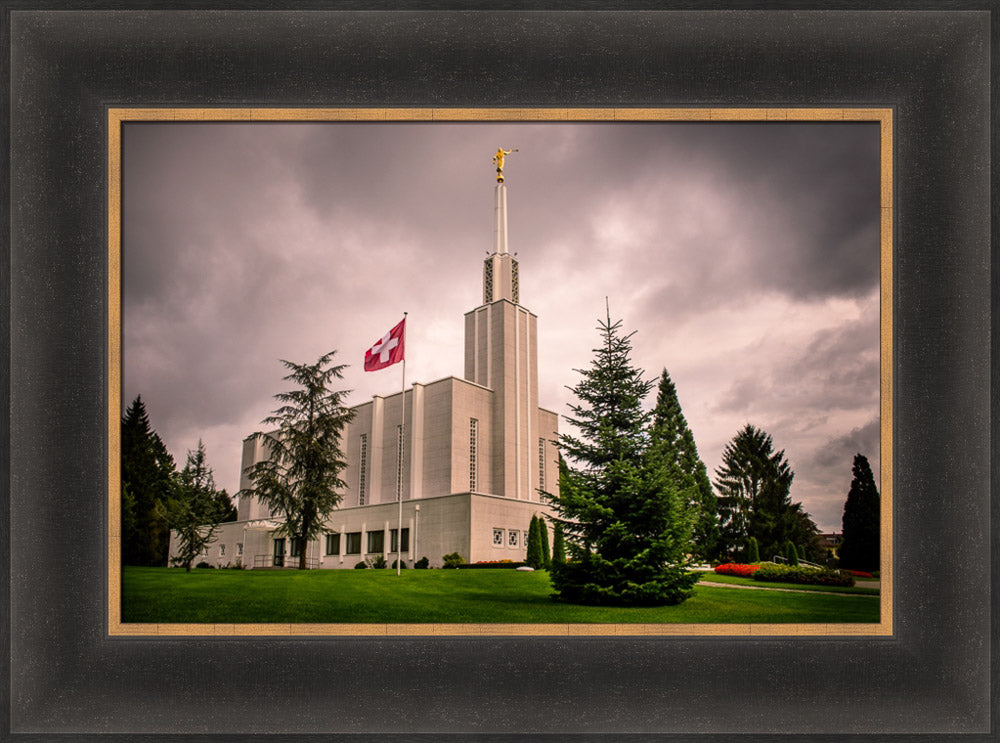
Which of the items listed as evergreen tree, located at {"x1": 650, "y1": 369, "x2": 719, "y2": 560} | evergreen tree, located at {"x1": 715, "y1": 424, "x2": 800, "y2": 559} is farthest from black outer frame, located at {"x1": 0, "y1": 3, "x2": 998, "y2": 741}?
evergreen tree, located at {"x1": 650, "y1": 369, "x2": 719, "y2": 560}

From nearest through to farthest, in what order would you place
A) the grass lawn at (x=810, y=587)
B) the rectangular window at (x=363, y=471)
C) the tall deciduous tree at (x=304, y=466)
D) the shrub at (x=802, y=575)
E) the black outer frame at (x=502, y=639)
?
the black outer frame at (x=502, y=639) < the grass lawn at (x=810, y=587) < the shrub at (x=802, y=575) < the tall deciduous tree at (x=304, y=466) < the rectangular window at (x=363, y=471)

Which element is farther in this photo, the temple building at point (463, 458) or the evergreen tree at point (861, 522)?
the temple building at point (463, 458)

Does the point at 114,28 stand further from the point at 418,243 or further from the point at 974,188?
the point at 974,188

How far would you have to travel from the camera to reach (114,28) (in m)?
5.91

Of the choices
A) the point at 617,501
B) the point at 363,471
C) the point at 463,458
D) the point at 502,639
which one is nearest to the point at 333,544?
the point at 363,471

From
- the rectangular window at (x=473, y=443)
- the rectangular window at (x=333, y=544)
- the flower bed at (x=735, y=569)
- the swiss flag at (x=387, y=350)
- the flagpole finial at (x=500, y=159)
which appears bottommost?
the rectangular window at (x=333, y=544)

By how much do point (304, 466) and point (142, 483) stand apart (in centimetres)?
583

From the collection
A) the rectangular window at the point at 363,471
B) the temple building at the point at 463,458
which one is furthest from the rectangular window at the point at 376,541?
the rectangular window at the point at 363,471

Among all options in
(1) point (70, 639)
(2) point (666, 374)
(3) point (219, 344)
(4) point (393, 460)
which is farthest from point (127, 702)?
(4) point (393, 460)

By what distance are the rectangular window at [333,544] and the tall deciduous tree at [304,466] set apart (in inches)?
96.6

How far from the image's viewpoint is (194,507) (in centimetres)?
1331

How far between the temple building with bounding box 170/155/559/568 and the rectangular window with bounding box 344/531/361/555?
0.02 m

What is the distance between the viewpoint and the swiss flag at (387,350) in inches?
436

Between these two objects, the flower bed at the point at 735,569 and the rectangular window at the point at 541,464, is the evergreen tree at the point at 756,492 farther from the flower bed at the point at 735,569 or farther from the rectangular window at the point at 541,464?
the rectangular window at the point at 541,464
